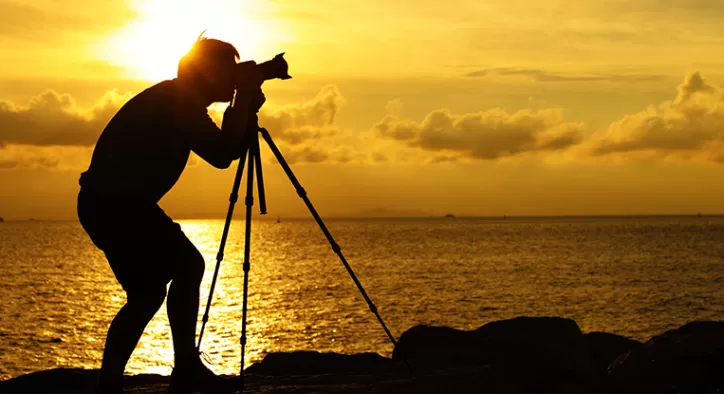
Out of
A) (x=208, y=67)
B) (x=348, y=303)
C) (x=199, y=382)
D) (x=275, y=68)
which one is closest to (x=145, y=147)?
(x=208, y=67)

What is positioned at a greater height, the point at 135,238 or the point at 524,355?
the point at 135,238

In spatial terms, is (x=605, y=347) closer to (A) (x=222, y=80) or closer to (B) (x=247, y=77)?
(B) (x=247, y=77)

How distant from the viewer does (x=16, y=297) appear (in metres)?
48.7

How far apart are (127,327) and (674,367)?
5.83m

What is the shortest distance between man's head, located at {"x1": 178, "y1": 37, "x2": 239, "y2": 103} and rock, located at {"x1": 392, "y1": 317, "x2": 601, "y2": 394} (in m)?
3.56

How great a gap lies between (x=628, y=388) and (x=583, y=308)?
33.2 m

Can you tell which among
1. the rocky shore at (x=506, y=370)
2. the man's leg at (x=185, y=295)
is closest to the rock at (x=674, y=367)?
the rocky shore at (x=506, y=370)

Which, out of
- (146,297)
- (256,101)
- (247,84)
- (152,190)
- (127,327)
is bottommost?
(127,327)

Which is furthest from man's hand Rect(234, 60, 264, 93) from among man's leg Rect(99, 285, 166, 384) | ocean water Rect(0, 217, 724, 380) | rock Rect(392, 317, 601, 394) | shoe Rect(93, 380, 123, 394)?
ocean water Rect(0, 217, 724, 380)

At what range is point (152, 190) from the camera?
5.70 m

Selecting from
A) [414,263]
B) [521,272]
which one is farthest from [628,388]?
[414,263]

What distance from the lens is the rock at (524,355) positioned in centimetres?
801

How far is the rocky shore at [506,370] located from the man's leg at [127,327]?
Result: 220 cm

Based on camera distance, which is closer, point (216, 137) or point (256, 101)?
point (216, 137)
